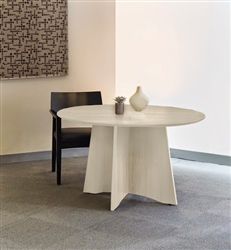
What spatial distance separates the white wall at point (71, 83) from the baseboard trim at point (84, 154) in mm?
57

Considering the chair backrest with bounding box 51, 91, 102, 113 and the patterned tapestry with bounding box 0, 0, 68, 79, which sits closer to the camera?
the chair backrest with bounding box 51, 91, 102, 113

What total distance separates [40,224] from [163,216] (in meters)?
0.90

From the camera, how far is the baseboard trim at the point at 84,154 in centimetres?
499

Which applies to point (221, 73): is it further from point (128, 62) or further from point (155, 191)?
point (155, 191)

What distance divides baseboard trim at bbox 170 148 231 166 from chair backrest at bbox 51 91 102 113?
1.11 meters

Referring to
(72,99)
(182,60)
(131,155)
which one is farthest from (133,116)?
(182,60)

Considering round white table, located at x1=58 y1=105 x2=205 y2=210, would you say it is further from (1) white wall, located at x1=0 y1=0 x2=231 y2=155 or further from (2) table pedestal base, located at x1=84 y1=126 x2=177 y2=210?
(1) white wall, located at x1=0 y1=0 x2=231 y2=155

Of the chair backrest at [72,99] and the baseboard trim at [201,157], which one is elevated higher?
the chair backrest at [72,99]

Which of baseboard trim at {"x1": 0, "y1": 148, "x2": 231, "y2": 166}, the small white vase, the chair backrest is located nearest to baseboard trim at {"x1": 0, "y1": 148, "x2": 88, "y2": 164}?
baseboard trim at {"x1": 0, "y1": 148, "x2": 231, "y2": 166}

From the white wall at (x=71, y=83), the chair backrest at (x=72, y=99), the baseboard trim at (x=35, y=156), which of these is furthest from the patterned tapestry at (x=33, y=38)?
the baseboard trim at (x=35, y=156)

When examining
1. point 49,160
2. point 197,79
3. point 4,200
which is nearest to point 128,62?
point 197,79

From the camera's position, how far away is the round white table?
145 inches

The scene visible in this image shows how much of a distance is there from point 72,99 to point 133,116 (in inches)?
46.0

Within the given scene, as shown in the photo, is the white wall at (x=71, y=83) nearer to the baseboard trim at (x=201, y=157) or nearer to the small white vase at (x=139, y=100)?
the baseboard trim at (x=201, y=157)
